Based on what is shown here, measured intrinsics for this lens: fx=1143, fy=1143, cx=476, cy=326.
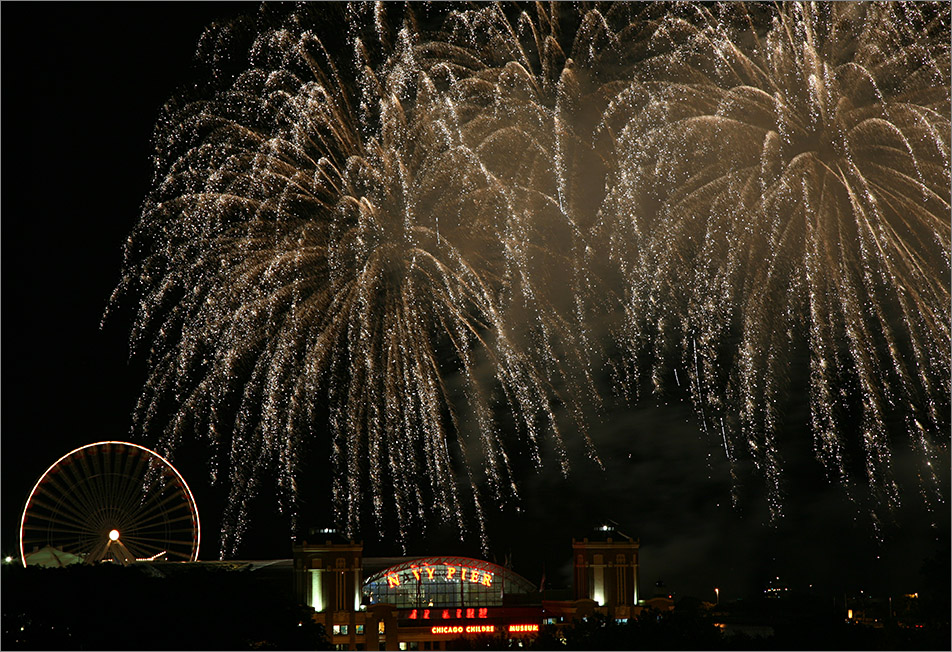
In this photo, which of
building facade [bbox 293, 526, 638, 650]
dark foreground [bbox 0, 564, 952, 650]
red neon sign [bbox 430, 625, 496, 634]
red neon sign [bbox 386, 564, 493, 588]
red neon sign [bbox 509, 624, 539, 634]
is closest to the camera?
dark foreground [bbox 0, 564, 952, 650]

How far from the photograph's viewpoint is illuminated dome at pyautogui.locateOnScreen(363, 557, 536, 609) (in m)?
109

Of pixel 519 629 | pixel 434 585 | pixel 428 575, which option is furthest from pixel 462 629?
pixel 428 575

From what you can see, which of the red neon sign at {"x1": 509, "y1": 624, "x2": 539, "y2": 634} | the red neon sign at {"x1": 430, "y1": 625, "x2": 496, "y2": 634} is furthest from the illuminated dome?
the red neon sign at {"x1": 509, "y1": 624, "x2": 539, "y2": 634}

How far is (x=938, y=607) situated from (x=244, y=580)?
45418 millimetres

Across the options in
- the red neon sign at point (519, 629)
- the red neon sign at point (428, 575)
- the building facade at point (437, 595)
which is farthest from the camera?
the red neon sign at point (428, 575)

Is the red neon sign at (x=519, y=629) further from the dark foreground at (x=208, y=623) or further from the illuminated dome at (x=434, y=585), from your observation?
the dark foreground at (x=208, y=623)

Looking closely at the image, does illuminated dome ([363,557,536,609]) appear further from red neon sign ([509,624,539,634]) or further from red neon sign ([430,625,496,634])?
red neon sign ([509,624,539,634])

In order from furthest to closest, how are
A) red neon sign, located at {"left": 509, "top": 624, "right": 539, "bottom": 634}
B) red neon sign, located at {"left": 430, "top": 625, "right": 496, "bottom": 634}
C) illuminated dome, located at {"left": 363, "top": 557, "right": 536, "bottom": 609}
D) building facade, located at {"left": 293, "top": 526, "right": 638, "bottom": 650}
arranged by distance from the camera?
illuminated dome, located at {"left": 363, "top": 557, "right": 536, "bottom": 609}
red neon sign, located at {"left": 509, "top": 624, "right": 539, "bottom": 634}
red neon sign, located at {"left": 430, "top": 625, "right": 496, "bottom": 634}
building facade, located at {"left": 293, "top": 526, "right": 638, "bottom": 650}

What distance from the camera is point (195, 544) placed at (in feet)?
307

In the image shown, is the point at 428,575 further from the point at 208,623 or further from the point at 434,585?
the point at 208,623

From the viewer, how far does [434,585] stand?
109 metres

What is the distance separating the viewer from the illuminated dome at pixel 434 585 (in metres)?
109

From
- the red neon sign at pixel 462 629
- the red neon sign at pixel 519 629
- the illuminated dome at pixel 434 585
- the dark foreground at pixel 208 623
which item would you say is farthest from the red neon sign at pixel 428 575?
the dark foreground at pixel 208 623

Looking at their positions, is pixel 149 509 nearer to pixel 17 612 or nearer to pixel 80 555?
pixel 80 555
